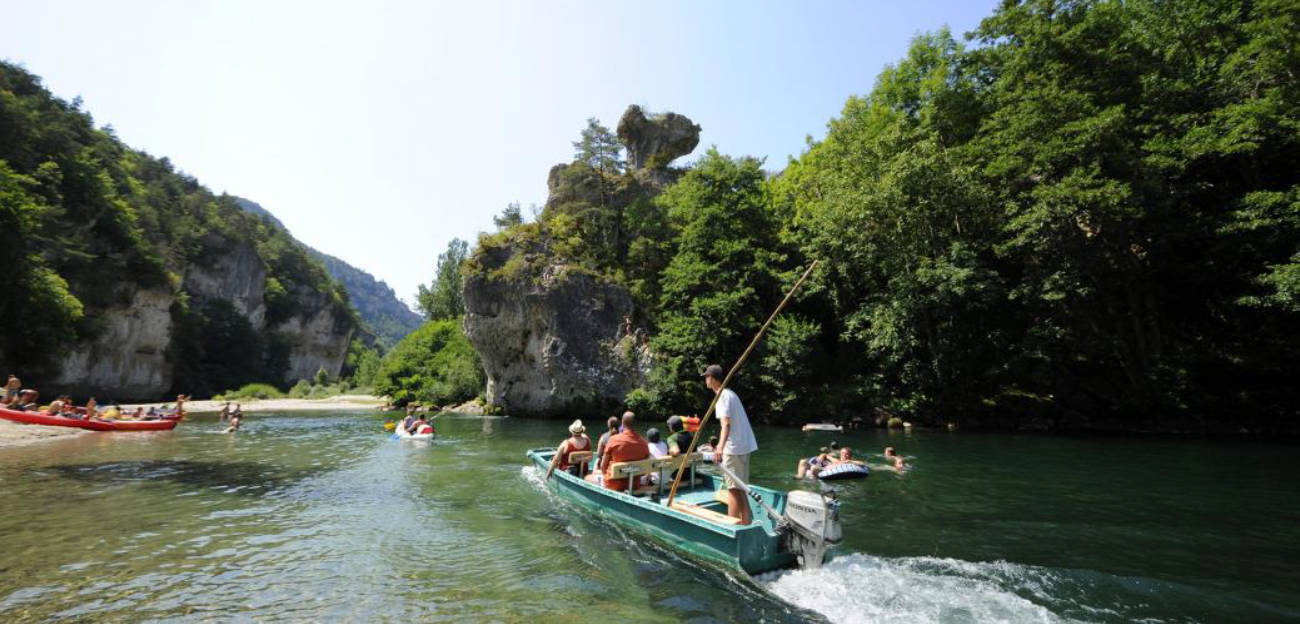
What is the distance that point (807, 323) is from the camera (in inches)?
1096

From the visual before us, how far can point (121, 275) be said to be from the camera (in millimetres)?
45281

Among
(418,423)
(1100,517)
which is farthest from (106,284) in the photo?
(1100,517)

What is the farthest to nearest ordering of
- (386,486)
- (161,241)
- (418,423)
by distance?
(161,241), (418,423), (386,486)

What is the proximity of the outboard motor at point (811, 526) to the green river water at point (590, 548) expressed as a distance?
0.81 ft

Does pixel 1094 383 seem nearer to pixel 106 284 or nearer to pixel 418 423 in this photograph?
pixel 418 423

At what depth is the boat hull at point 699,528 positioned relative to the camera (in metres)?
6.39

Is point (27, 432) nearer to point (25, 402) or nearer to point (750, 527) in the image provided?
point (25, 402)

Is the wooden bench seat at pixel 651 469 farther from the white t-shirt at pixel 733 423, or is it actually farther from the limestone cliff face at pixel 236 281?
the limestone cliff face at pixel 236 281

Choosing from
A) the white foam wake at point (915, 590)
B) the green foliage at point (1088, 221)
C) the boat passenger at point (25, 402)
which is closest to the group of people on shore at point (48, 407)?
the boat passenger at point (25, 402)

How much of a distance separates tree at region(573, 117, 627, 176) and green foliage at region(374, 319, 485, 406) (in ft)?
57.3

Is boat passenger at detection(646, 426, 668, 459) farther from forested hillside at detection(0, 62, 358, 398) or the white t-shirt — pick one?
forested hillside at detection(0, 62, 358, 398)

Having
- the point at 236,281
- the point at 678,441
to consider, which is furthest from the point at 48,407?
the point at 236,281

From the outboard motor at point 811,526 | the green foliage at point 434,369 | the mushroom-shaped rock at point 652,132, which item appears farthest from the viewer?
the mushroom-shaped rock at point 652,132

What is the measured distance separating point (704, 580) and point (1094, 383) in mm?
24180
